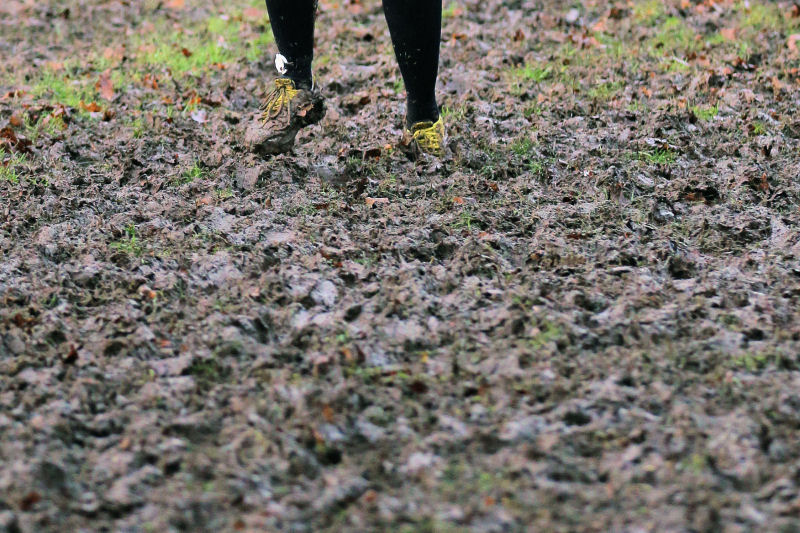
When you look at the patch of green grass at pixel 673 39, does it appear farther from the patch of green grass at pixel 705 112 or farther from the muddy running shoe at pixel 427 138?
the muddy running shoe at pixel 427 138

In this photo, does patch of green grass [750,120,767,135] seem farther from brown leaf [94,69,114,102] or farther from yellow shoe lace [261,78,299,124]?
brown leaf [94,69,114,102]

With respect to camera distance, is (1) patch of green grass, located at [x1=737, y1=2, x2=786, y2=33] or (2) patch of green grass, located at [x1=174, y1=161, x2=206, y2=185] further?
(1) patch of green grass, located at [x1=737, y1=2, x2=786, y2=33]

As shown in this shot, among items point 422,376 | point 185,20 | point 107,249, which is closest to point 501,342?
point 422,376

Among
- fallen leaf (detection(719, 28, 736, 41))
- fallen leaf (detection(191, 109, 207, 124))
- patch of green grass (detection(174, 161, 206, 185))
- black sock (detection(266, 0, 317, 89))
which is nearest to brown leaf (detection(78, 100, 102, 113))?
fallen leaf (detection(191, 109, 207, 124))

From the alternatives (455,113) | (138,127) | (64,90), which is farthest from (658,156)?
(64,90)

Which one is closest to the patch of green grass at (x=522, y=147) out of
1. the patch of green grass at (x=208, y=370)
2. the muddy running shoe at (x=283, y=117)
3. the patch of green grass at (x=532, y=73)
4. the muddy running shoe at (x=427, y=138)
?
the muddy running shoe at (x=427, y=138)

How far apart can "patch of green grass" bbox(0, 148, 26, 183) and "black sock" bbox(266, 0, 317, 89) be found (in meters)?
1.29

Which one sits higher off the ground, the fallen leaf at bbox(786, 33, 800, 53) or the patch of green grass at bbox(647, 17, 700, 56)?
the patch of green grass at bbox(647, 17, 700, 56)

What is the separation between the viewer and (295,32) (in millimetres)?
3770

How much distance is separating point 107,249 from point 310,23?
1405 mm

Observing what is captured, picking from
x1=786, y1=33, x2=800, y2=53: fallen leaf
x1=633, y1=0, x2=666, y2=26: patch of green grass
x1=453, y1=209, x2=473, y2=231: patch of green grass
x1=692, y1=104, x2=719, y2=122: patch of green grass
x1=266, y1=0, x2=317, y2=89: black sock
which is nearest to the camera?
x1=453, y1=209, x2=473, y2=231: patch of green grass

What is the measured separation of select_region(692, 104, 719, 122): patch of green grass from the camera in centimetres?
430

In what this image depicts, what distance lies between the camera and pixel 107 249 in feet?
10.0

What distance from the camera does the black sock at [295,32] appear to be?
3709mm
